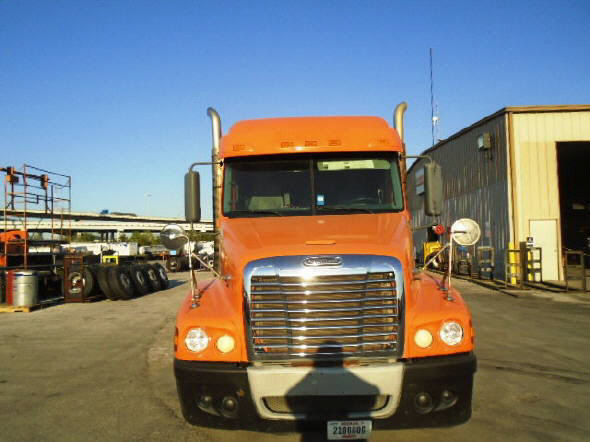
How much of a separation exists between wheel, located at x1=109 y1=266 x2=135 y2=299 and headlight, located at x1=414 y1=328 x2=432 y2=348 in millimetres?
14195

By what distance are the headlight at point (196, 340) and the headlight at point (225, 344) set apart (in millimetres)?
97

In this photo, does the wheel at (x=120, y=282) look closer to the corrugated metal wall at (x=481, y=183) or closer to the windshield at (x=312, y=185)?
the corrugated metal wall at (x=481, y=183)

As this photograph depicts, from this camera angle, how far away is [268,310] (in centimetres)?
377

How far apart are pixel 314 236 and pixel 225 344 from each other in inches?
45.9

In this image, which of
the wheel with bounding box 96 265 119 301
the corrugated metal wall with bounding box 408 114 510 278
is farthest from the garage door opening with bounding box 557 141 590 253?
the wheel with bounding box 96 265 119 301

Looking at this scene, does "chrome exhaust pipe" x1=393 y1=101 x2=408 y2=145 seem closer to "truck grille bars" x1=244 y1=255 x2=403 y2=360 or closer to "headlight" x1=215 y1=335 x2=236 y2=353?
"truck grille bars" x1=244 y1=255 x2=403 y2=360

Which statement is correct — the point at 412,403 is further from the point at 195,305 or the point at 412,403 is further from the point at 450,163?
the point at 450,163

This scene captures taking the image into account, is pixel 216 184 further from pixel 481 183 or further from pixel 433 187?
pixel 481 183

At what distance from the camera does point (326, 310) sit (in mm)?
3742

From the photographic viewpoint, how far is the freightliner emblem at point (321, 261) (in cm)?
375

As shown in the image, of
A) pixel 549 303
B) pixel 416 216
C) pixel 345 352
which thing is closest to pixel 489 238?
pixel 549 303

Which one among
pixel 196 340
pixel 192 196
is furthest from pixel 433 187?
pixel 196 340

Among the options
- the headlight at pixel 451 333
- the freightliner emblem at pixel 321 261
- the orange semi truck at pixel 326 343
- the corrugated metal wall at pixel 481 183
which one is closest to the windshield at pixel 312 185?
the orange semi truck at pixel 326 343

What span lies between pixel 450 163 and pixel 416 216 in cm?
615
